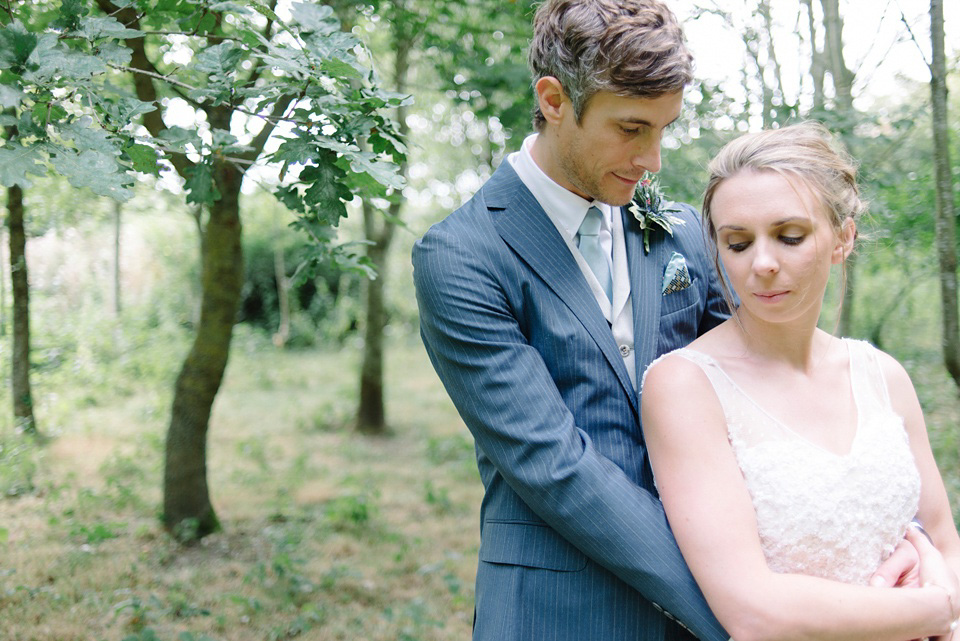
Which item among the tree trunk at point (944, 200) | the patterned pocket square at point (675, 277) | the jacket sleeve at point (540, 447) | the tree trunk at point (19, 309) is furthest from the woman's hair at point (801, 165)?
the tree trunk at point (19, 309)

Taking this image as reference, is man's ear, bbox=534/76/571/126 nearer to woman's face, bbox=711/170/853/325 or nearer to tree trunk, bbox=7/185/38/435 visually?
woman's face, bbox=711/170/853/325

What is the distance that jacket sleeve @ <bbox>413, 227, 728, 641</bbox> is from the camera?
1.55m

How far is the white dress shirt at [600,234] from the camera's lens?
189 centimetres

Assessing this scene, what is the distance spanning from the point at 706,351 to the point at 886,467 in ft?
1.45

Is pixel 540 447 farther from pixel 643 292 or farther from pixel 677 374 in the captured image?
pixel 643 292

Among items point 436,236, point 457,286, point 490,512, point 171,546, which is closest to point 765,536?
point 490,512

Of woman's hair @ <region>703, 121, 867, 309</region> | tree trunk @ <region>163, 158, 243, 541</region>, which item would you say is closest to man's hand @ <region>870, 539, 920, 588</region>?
woman's hair @ <region>703, 121, 867, 309</region>

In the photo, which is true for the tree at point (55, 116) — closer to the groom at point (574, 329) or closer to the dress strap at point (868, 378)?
the groom at point (574, 329)

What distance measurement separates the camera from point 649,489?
178 centimetres

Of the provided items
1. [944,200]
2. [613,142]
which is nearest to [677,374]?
[613,142]

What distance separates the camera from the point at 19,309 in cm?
513

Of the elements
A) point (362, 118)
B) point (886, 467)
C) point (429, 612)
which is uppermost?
point (362, 118)

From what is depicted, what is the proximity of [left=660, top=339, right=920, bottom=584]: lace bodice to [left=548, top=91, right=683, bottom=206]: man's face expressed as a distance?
46 cm

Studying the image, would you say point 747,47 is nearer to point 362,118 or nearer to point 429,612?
point 362,118
